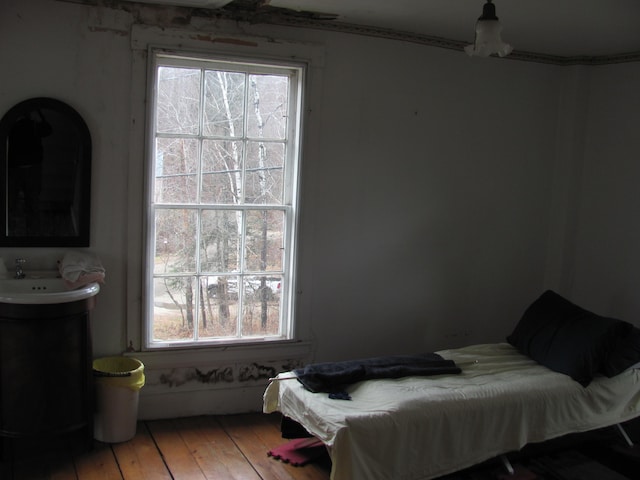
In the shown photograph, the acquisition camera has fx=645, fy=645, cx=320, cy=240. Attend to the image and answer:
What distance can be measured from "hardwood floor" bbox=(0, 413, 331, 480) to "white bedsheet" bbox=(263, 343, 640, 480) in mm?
316

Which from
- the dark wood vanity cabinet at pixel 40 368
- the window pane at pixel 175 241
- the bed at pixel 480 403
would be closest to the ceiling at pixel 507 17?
the window pane at pixel 175 241

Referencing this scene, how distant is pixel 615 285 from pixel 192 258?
3.18 meters

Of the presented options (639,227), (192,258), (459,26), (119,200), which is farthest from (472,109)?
(119,200)

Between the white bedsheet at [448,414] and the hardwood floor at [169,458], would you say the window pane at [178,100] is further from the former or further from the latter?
the hardwood floor at [169,458]

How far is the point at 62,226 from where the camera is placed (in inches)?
151

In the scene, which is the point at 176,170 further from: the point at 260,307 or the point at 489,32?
the point at 489,32

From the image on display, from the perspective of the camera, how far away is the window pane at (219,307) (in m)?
4.28

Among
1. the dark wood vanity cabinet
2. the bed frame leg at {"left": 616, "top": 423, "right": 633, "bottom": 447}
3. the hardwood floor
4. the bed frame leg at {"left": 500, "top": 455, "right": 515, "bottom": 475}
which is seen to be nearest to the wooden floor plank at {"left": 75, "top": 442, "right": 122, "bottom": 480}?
the hardwood floor

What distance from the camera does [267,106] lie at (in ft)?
14.0

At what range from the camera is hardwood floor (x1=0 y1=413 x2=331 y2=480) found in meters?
3.51

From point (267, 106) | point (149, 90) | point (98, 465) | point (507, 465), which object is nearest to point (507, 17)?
point (267, 106)

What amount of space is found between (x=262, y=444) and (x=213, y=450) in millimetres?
302

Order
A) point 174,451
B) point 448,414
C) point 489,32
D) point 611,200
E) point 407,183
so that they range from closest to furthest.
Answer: point 489,32 → point 448,414 → point 174,451 → point 407,183 → point 611,200

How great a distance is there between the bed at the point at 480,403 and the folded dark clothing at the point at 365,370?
4cm
